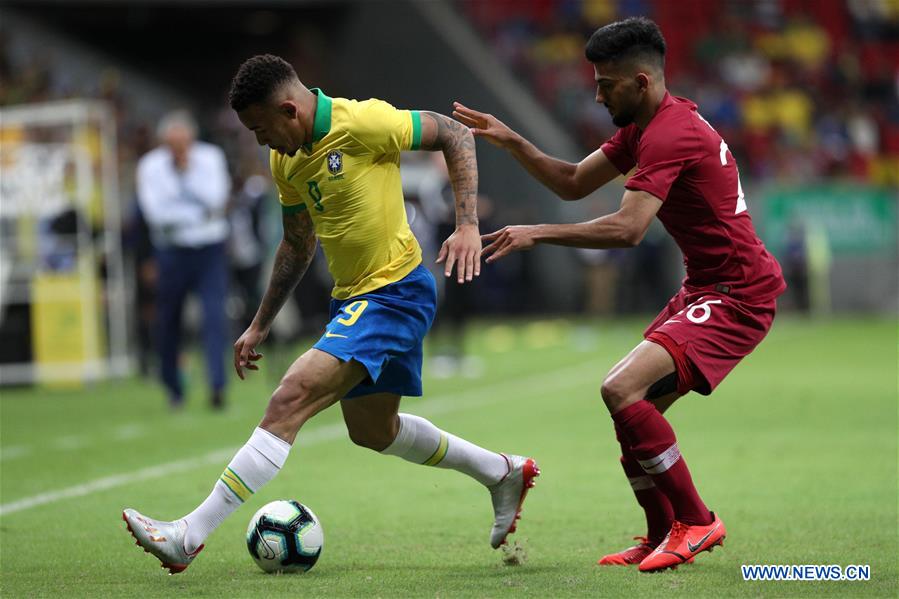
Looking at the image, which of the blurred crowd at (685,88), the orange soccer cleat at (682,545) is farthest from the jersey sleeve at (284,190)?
the blurred crowd at (685,88)

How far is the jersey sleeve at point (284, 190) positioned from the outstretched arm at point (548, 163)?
32.3 inches

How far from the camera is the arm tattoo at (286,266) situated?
21.4 feet

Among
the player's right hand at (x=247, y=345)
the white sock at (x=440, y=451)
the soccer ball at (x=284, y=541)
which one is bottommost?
the soccer ball at (x=284, y=541)

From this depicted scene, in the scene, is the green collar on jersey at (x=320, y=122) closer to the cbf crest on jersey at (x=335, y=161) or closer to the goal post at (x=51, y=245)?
the cbf crest on jersey at (x=335, y=161)

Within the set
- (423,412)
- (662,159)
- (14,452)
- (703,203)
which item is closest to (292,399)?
(662,159)

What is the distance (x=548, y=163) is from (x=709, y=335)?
45.3 inches

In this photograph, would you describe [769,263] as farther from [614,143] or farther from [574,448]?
[574,448]

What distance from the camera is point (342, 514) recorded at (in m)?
7.71

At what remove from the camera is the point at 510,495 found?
260 inches

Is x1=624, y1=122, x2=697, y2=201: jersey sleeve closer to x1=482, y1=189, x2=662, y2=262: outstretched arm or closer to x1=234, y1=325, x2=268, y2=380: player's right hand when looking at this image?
x1=482, y1=189, x2=662, y2=262: outstretched arm

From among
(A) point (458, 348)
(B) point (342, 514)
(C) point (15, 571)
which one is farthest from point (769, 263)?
(A) point (458, 348)

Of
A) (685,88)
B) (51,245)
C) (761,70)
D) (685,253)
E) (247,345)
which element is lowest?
(51,245)

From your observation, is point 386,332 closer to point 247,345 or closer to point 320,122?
point 247,345

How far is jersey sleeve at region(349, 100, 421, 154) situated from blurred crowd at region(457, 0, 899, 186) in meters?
22.4
